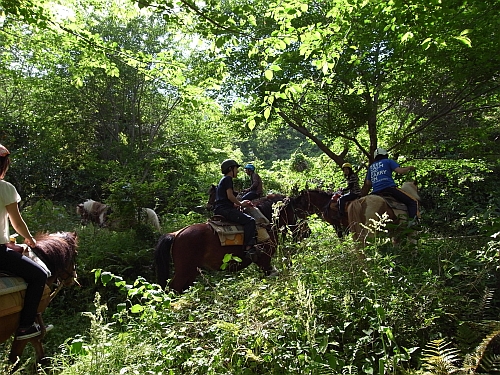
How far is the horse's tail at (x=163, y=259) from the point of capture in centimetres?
605

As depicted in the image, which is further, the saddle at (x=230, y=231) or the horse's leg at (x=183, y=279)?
the saddle at (x=230, y=231)

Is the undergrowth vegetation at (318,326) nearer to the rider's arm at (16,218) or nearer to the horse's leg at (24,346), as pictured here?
the horse's leg at (24,346)

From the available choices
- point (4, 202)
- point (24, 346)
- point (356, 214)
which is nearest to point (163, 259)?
point (24, 346)

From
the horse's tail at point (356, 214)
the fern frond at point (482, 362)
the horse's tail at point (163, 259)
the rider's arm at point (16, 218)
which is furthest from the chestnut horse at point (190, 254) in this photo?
the fern frond at point (482, 362)

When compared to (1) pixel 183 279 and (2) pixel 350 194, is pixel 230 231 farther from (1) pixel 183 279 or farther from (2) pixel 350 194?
(2) pixel 350 194

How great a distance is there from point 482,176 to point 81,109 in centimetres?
1553

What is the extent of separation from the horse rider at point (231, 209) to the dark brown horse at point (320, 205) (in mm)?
2454

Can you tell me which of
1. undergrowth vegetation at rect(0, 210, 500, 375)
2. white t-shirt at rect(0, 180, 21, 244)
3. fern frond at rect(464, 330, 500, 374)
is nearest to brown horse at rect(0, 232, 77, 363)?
white t-shirt at rect(0, 180, 21, 244)

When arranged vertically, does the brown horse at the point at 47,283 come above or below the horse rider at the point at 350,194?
below

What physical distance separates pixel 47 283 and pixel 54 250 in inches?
15.8

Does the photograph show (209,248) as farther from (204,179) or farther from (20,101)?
(20,101)

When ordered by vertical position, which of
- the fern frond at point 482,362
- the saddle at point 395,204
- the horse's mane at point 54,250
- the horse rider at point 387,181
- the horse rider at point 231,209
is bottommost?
the horse's mane at point 54,250

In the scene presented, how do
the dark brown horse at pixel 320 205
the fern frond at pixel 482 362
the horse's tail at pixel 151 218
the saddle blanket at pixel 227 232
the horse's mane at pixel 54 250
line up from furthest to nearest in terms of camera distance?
the horse's tail at pixel 151 218 → the dark brown horse at pixel 320 205 → the saddle blanket at pixel 227 232 → the horse's mane at pixel 54 250 → the fern frond at pixel 482 362

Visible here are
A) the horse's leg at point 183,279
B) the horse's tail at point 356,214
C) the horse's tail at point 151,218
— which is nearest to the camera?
the horse's leg at point 183,279
